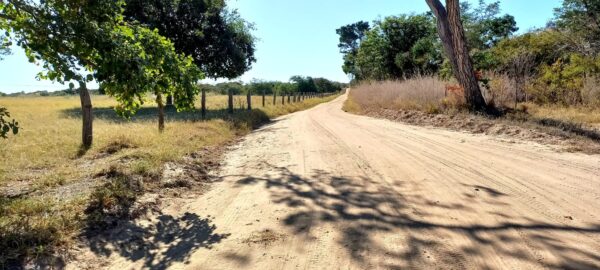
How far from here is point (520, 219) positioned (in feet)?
12.7

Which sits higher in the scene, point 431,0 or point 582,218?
point 431,0

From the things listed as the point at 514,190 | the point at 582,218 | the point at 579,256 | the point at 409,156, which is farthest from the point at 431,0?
the point at 579,256

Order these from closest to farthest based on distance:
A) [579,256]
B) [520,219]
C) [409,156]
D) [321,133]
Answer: [579,256], [520,219], [409,156], [321,133]

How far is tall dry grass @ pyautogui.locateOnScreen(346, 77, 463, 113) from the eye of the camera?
14.3 m

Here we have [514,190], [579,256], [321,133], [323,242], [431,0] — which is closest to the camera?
[579,256]

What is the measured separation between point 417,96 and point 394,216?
1321cm

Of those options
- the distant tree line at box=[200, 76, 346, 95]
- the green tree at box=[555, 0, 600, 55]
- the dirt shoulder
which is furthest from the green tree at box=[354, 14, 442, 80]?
the distant tree line at box=[200, 76, 346, 95]

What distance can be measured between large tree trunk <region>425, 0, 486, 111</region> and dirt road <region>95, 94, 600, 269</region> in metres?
5.99

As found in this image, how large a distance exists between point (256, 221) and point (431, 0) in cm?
1091

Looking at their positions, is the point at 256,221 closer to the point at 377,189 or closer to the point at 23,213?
the point at 377,189

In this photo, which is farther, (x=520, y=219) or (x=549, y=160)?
(x=549, y=160)

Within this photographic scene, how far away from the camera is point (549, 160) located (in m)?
6.41

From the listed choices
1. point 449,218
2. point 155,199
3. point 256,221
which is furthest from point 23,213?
point 449,218

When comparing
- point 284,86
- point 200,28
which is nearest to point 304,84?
point 284,86
